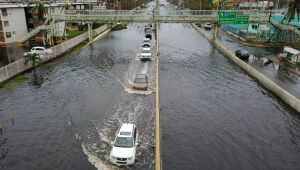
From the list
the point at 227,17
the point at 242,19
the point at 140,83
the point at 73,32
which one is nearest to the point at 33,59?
the point at 140,83

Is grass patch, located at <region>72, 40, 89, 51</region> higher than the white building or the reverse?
the reverse

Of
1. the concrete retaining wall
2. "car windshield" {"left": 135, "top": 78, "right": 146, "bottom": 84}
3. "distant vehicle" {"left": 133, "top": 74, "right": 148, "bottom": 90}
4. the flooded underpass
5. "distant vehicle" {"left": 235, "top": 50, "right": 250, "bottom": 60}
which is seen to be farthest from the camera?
"distant vehicle" {"left": 235, "top": 50, "right": 250, "bottom": 60}

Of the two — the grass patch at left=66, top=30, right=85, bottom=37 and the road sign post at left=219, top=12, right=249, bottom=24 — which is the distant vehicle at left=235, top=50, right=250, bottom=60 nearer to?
the road sign post at left=219, top=12, right=249, bottom=24

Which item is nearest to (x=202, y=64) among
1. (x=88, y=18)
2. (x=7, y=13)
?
(x=88, y=18)

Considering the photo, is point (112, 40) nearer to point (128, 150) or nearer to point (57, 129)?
point (57, 129)

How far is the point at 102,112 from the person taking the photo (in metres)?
29.0

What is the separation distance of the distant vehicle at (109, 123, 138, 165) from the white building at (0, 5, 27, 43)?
51612 millimetres

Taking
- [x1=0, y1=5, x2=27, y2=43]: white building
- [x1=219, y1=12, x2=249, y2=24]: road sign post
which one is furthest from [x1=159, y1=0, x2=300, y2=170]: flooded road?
[x1=0, y1=5, x2=27, y2=43]: white building

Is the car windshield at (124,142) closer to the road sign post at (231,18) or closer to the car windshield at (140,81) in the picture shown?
the car windshield at (140,81)

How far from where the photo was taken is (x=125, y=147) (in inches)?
813

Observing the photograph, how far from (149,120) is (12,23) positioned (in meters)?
51.4

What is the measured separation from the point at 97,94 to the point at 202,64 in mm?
25596

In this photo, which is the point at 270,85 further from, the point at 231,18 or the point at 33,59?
the point at 33,59

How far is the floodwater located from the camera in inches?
838
